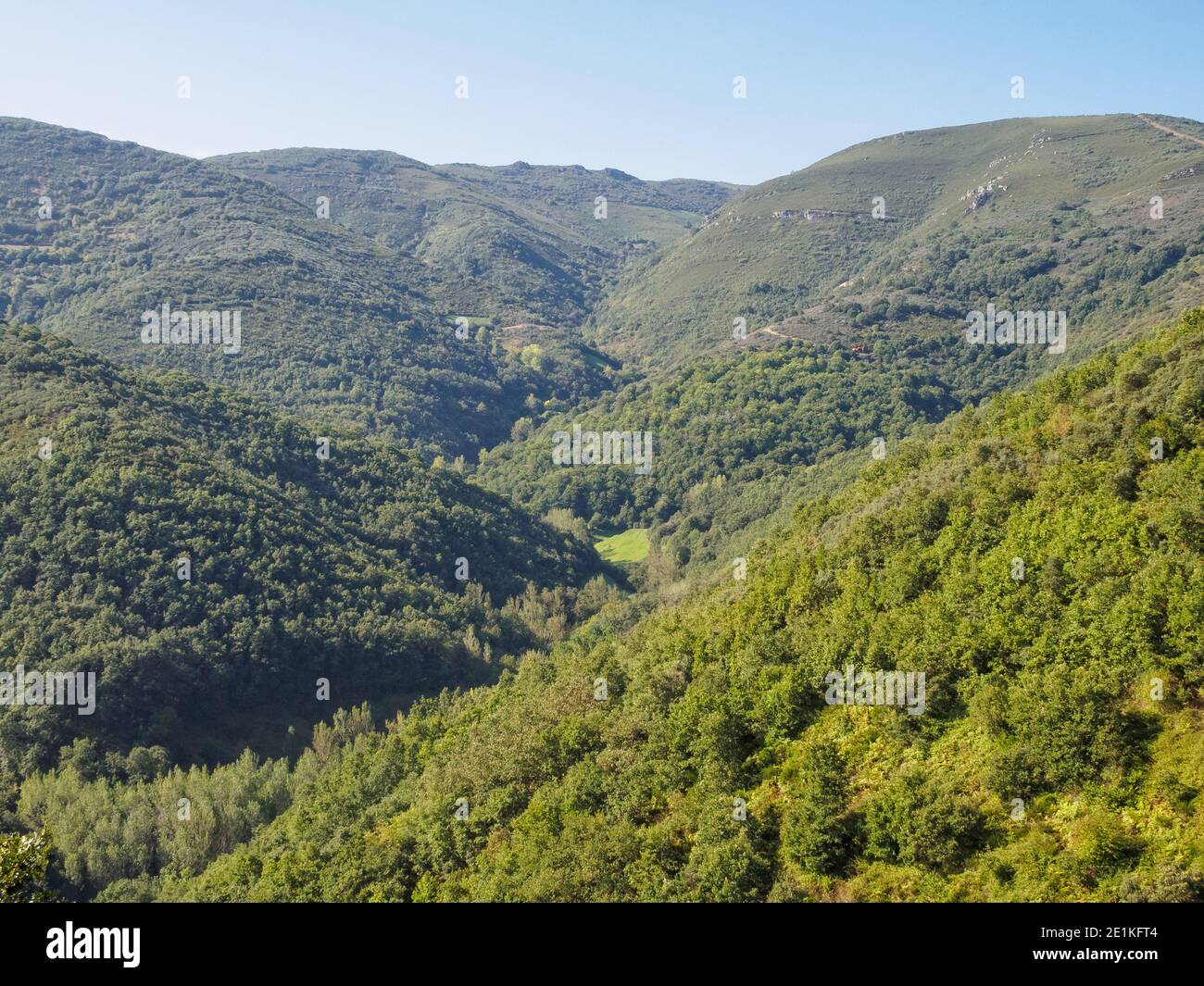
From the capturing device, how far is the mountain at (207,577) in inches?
3425

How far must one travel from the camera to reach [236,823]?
2559 inches

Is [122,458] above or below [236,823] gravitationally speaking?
above

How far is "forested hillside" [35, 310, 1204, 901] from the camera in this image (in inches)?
887

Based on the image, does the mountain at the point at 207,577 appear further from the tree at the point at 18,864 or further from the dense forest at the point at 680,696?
the tree at the point at 18,864

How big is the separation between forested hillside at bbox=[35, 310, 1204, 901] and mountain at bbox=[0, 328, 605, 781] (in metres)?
48.8

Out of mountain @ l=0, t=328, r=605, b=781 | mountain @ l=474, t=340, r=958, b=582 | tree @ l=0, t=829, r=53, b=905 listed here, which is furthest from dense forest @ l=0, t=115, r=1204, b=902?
mountain @ l=474, t=340, r=958, b=582

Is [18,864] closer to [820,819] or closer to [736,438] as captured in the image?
[820,819]

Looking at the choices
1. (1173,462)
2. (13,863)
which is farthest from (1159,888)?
(13,863)

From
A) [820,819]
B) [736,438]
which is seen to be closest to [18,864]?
[820,819]

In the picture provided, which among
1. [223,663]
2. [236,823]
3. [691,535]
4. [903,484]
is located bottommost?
[236,823]

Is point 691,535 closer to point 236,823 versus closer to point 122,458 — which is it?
point 122,458

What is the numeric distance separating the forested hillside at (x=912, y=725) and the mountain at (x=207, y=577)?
4884cm

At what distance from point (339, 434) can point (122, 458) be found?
48.0m

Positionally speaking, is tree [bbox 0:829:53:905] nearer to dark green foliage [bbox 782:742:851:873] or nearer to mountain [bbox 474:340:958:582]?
dark green foliage [bbox 782:742:851:873]
